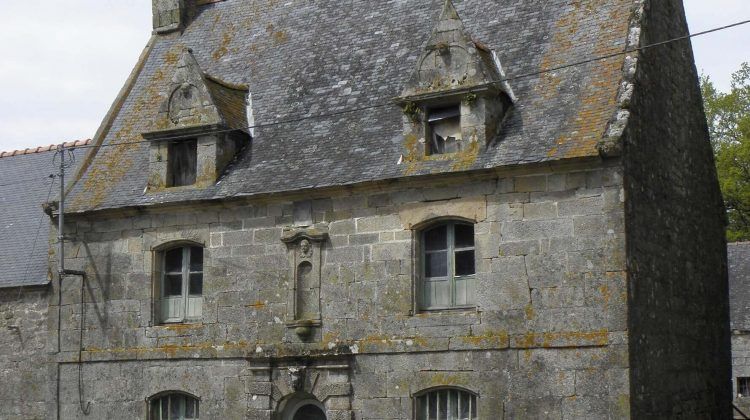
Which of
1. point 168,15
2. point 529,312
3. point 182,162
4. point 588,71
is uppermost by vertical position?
point 168,15

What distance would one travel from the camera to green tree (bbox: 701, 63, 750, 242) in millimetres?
37438

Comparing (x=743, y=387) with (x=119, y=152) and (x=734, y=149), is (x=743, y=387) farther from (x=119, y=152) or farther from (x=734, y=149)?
(x=119, y=152)

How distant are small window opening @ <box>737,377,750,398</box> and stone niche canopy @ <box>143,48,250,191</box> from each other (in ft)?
58.4

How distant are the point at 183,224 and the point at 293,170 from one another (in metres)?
2.19

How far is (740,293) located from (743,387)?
2.87 meters

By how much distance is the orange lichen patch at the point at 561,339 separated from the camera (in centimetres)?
1441

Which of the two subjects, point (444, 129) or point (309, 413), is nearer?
point (444, 129)

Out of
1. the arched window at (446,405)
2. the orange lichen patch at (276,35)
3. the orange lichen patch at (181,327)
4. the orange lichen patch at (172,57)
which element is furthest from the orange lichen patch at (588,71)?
the orange lichen patch at (172,57)

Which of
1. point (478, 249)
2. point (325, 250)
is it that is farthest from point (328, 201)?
point (478, 249)

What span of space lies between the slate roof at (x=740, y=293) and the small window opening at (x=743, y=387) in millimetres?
1694

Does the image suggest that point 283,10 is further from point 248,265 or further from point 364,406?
point 364,406

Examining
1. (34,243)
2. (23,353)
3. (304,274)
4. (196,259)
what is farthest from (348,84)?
(23,353)

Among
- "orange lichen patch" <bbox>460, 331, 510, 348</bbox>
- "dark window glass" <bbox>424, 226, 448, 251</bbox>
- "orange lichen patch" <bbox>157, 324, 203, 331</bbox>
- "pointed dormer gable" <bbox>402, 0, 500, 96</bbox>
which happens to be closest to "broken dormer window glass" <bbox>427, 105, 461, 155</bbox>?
"pointed dormer gable" <bbox>402, 0, 500, 96</bbox>

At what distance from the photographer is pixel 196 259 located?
1828cm
